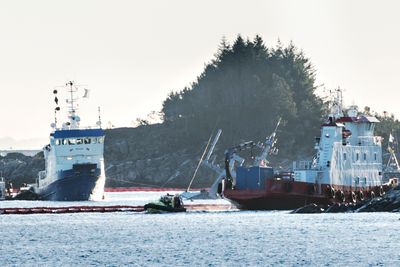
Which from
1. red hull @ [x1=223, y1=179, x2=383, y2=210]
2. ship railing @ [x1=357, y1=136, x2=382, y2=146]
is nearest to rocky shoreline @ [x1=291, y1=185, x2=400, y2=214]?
red hull @ [x1=223, y1=179, x2=383, y2=210]

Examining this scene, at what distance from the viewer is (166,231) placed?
137875 millimetres

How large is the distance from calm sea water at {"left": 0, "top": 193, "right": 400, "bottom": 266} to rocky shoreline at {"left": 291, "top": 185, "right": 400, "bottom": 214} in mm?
3157

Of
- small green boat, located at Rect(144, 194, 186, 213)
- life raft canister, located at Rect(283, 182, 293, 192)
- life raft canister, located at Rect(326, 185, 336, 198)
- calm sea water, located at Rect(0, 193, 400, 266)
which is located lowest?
calm sea water, located at Rect(0, 193, 400, 266)

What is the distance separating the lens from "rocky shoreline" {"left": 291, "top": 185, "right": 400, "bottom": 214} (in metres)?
156

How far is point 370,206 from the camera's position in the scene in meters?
157

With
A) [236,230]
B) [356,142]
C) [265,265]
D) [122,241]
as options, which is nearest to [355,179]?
[356,142]

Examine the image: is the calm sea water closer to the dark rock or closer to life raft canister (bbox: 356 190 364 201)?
the dark rock

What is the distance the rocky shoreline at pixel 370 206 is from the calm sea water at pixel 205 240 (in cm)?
316

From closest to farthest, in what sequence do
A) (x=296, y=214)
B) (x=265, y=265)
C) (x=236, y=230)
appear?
(x=265, y=265), (x=236, y=230), (x=296, y=214)

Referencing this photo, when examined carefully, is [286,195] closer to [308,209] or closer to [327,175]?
[308,209]

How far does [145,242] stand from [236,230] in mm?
13035

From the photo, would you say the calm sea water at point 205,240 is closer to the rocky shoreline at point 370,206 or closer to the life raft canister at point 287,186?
the life raft canister at point 287,186

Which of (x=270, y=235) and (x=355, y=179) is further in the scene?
(x=355, y=179)

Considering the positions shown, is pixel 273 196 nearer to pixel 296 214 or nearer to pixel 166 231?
pixel 296 214
